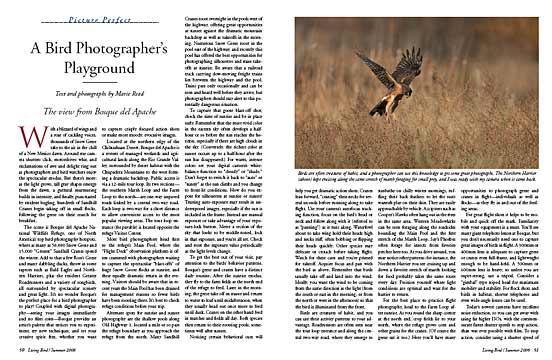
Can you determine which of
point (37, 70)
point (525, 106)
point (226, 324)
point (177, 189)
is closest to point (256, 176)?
point (177, 189)

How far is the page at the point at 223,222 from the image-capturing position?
7738mm

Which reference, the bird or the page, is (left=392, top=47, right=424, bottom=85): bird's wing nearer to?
the bird

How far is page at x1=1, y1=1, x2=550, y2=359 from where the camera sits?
774cm

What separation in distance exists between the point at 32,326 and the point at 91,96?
2030 millimetres

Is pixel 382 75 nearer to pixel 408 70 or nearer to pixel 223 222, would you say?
pixel 408 70

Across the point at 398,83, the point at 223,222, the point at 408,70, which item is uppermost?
the point at 408,70

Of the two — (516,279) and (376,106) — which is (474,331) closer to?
(516,279)

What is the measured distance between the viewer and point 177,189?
7766 millimetres

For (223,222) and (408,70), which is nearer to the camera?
(223,222)

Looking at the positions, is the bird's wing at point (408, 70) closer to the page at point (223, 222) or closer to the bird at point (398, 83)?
the bird at point (398, 83)

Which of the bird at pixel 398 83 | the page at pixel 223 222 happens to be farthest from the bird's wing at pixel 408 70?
the page at pixel 223 222

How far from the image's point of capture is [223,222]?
25.4 feet

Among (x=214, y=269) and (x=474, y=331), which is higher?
(x=214, y=269)

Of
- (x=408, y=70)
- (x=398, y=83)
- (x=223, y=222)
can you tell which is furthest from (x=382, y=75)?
(x=223, y=222)
